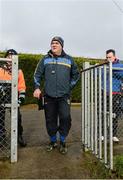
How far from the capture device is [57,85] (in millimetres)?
6035

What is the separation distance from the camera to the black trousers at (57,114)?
609cm

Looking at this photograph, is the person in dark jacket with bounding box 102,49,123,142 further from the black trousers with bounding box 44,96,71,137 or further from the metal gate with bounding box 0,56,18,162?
the metal gate with bounding box 0,56,18,162

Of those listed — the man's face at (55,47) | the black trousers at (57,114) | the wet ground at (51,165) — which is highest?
the man's face at (55,47)

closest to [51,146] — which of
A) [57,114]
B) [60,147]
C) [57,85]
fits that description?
[60,147]

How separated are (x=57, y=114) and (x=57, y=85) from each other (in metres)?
0.53

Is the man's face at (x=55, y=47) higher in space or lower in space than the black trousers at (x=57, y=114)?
higher

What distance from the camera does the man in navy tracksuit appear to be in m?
6.05

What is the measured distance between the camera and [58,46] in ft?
20.0

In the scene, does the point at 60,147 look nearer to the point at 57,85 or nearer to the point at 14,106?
the point at 57,85

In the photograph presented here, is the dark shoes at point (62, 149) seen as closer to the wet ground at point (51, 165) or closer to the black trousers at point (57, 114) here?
the wet ground at point (51, 165)

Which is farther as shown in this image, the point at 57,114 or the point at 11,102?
the point at 57,114

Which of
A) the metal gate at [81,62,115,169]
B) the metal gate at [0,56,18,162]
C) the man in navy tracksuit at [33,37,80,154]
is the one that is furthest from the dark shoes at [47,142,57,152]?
the metal gate at [0,56,18,162]

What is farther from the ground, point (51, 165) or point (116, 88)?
point (116, 88)

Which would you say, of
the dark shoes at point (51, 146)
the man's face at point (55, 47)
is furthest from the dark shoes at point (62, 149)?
the man's face at point (55, 47)
